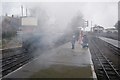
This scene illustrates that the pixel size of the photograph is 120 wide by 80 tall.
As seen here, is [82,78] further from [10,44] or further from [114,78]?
[10,44]

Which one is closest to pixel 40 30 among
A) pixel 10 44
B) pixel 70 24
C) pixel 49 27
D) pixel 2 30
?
pixel 49 27

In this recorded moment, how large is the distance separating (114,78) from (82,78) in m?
3.62

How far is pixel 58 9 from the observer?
44.7 ft

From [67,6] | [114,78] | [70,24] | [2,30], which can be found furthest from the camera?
[2,30]

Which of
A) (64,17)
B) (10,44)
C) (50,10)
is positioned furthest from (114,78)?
(10,44)

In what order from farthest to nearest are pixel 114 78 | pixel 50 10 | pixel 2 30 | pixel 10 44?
pixel 10 44 → pixel 2 30 → pixel 50 10 → pixel 114 78

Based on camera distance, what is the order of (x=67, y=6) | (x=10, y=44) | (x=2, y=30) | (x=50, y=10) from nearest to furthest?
(x=50, y=10) < (x=67, y=6) < (x=2, y=30) < (x=10, y=44)

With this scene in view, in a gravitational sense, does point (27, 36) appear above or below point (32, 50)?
above

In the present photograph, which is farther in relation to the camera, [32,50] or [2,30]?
[2,30]

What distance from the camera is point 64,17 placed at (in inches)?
579

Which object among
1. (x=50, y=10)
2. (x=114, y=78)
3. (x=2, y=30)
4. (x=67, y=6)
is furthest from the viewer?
(x=2, y=30)

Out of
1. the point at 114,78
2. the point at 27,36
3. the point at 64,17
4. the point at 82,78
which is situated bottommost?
the point at 114,78

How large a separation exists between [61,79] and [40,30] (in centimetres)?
971

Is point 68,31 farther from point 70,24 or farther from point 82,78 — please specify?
point 82,78
